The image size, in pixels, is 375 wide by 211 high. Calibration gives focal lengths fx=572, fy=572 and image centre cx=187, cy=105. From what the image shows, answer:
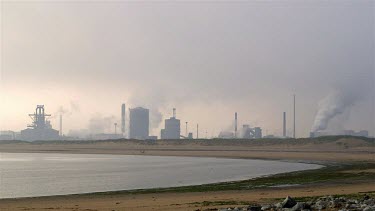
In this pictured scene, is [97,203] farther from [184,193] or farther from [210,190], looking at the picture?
[210,190]

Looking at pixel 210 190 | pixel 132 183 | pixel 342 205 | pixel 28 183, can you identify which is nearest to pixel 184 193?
pixel 210 190

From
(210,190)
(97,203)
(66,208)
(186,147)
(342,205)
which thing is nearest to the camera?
(342,205)

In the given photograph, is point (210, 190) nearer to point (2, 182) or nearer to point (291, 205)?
point (291, 205)

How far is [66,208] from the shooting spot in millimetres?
27281

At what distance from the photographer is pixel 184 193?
3559cm

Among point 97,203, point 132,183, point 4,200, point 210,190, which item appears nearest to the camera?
point 97,203

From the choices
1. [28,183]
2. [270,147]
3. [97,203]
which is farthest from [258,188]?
[270,147]

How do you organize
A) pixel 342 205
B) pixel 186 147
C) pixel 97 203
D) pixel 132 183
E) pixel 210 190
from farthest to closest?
pixel 186 147, pixel 132 183, pixel 210 190, pixel 97 203, pixel 342 205

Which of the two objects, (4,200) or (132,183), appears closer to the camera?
(4,200)

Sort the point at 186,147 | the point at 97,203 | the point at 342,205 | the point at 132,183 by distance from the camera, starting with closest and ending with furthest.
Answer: the point at 342,205, the point at 97,203, the point at 132,183, the point at 186,147

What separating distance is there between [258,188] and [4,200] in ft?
52.9

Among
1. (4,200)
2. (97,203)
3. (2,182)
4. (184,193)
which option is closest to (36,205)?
(97,203)

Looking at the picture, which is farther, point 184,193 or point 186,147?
point 186,147

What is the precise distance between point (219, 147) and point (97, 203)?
135733mm
